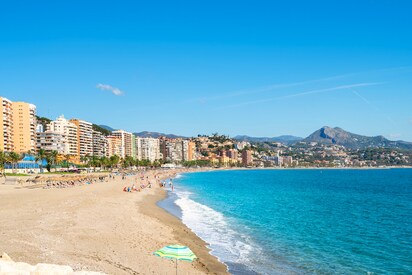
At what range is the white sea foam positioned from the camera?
2032 cm

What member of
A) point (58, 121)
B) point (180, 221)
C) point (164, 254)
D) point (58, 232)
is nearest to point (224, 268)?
point (164, 254)

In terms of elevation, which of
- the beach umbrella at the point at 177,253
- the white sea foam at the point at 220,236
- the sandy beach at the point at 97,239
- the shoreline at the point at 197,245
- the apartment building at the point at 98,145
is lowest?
the white sea foam at the point at 220,236

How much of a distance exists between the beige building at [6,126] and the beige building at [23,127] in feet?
11.1

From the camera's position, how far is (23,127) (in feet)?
456

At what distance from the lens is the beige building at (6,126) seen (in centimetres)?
12475

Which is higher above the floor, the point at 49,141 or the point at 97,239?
the point at 49,141

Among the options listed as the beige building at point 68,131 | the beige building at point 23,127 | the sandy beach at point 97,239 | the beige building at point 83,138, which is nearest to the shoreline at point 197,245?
the sandy beach at point 97,239

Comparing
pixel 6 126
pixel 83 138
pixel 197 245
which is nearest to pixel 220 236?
pixel 197 245

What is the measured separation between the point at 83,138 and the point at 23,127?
41.5 meters

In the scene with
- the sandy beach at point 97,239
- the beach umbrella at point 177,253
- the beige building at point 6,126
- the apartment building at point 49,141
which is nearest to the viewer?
the beach umbrella at point 177,253

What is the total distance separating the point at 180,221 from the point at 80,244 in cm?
1349

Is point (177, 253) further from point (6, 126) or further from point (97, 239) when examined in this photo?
point (6, 126)

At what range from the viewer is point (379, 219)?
35.6 m

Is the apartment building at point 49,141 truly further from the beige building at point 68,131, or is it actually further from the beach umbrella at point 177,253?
the beach umbrella at point 177,253
